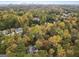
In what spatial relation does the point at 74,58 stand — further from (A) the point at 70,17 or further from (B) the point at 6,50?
(B) the point at 6,50

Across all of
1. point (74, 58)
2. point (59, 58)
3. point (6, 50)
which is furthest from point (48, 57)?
point (6, 50)

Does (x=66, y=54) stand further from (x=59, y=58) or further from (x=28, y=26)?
(x=28, y=26)

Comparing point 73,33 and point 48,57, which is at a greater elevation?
point 73,33

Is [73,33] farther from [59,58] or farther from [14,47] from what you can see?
[14,47]

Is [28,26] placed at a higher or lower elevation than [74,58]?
higher

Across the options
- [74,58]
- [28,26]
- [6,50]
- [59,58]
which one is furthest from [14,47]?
[74,58]

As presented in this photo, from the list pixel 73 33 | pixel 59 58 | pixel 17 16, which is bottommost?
pixel 59 58
